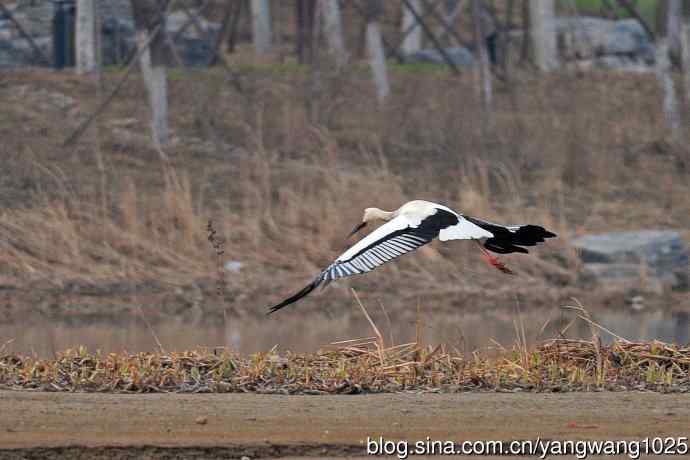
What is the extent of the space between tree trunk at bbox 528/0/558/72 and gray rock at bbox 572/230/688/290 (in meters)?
10.9

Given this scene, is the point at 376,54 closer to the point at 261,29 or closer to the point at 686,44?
the point at 686,44

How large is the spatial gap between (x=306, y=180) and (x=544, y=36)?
37.1 ft

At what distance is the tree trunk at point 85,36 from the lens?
82.9 ft

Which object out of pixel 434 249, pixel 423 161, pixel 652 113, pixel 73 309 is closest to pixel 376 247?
pixel 73 309

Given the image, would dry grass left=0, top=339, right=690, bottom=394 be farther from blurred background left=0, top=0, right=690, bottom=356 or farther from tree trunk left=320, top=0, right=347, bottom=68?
tree trunk left=320, top=0, right=347, bottom=68

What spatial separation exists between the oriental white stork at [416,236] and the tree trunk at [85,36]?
598 inches

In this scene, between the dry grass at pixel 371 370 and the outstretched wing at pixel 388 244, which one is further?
the outstretched wing at pixel 388 244

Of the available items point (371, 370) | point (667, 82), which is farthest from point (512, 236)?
point (667, 82)

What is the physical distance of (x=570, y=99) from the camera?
81.3 ft

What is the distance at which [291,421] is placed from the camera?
A: 26.4ft

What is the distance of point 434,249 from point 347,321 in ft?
9.71

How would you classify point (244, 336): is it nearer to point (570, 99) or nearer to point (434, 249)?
point (434, 249)

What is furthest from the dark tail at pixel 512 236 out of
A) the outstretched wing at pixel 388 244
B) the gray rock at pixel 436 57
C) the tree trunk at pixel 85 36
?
the gray rock at pixel 436 57

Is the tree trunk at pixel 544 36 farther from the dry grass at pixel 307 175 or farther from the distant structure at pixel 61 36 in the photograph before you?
the distant structure at pixel 61 36
